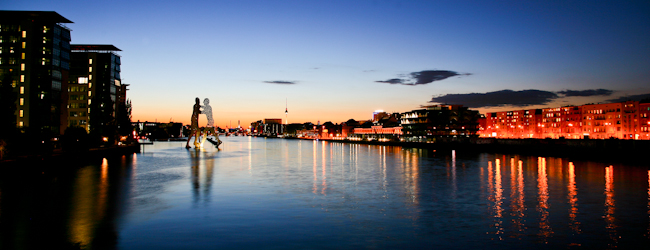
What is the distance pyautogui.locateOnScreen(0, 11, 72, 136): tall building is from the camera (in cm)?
8700

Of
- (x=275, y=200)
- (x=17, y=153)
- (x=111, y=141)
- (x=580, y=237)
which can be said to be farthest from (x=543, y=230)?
(x=111, y=141)

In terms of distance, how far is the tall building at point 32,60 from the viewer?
87000mm

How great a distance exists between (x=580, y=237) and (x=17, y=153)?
59.8 meters

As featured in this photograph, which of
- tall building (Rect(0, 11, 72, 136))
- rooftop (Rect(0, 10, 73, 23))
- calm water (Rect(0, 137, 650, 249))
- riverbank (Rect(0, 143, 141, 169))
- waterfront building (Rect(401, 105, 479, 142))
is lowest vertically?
calm water (Rect(0, 137, 650, 249))

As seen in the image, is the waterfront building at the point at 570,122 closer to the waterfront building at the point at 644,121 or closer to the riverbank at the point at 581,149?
the waterfront building at the point at 644,121

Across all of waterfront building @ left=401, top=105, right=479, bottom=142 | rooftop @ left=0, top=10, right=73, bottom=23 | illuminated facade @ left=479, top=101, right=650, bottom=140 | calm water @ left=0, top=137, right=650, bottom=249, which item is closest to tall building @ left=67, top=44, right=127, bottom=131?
rooftop @ left=0, top=10, right=73, bottom=23

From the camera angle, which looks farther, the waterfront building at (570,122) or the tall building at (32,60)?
the waterfront building at (570,122)

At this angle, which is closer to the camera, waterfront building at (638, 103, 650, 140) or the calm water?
the calm water

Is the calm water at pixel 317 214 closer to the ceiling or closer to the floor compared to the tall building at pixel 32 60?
closer to the floor

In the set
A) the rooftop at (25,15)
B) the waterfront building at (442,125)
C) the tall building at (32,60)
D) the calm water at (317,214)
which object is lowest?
the calm water at (317,214)

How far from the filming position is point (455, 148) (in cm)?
12650

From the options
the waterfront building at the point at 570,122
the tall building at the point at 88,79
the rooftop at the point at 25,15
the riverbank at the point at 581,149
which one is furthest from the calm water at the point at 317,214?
the waterfront building at the point at 570,122

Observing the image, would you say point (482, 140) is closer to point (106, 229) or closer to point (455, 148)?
point (455, 148)

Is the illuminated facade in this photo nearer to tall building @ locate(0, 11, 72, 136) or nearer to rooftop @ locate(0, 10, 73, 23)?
tall building @ locate(0, 11, 72, 136)
